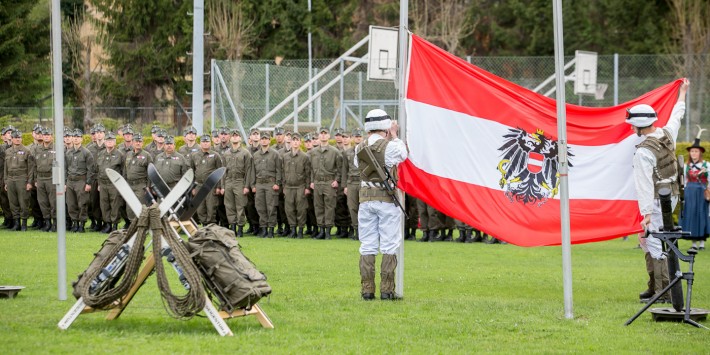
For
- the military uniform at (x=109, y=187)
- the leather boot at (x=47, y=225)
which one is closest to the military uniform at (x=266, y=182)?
the military uniform at (x=109, y=187)

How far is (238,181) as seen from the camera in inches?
925

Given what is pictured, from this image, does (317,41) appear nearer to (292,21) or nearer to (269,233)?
(292,21)

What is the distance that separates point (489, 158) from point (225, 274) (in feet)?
13.5

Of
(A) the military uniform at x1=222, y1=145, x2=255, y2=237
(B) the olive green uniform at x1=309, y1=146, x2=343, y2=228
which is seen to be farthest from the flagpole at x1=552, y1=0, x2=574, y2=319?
(A) the military uniform at x1=222, y1=145, x2=255, y2=237

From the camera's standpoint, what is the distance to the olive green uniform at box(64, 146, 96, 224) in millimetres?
23641

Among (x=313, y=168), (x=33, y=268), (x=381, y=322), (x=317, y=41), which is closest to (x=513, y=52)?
(x=317, y=41)

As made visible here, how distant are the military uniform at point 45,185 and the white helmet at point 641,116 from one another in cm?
1491

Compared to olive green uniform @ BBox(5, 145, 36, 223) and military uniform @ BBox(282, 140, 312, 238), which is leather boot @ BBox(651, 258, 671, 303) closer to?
military uniform @ BBox(282, 140, 312, 238)

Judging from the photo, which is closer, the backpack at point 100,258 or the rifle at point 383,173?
the backpack at point 100,258

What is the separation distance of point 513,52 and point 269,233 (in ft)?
86.1

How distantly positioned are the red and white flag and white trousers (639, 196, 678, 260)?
0.25 m

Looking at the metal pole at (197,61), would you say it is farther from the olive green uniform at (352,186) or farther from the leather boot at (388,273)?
the leather boot at (388,273)

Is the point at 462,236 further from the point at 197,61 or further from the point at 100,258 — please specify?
the point at 100,258

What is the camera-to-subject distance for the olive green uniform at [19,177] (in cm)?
2409
